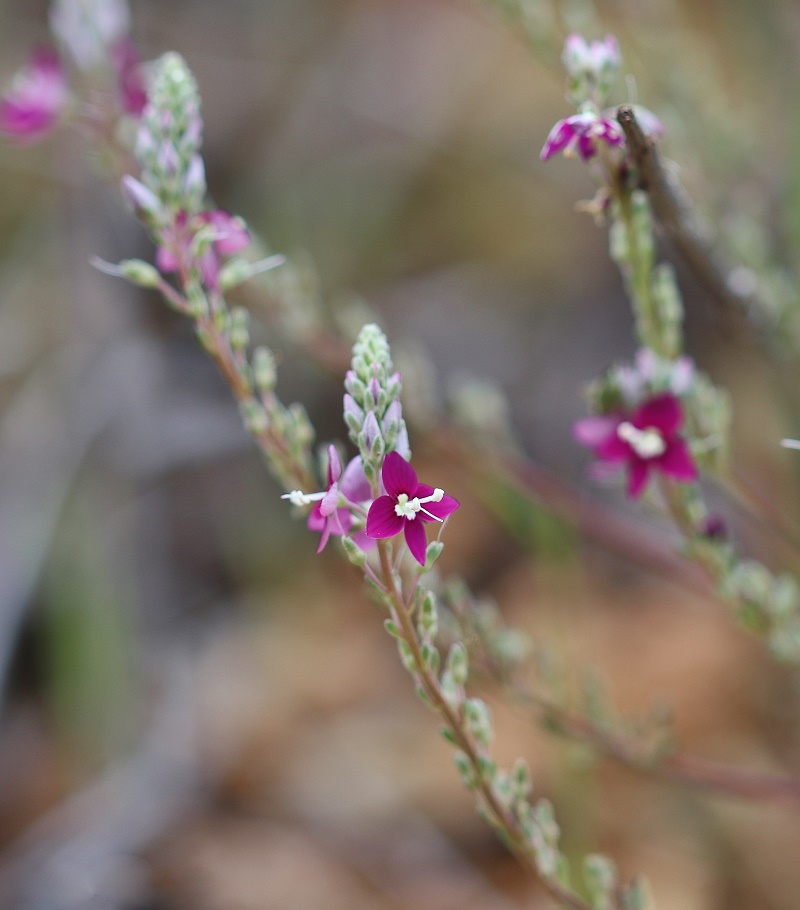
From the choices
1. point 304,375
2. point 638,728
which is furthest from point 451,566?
point 638,728

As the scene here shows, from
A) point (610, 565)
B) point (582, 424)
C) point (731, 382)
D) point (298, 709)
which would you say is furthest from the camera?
point (731, 382)

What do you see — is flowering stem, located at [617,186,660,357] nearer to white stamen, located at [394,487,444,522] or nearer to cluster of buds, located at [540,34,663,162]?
cluster of buds, located at [540,34,663,162]

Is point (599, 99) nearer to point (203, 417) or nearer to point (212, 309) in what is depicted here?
point (212, 309)

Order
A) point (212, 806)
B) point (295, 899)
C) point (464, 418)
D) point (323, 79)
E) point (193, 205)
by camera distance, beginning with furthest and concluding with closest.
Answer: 1. point (323, 79)
2. point (212, 806)
3. point (295, 899)
4. point (464, 418)
5. point (193, 205)

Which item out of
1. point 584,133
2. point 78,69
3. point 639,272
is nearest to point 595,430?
point 639,272

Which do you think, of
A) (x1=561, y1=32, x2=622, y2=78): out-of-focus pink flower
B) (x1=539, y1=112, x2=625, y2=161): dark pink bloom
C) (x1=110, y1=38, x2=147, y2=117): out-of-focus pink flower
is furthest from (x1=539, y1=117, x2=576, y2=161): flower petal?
(x1=110, y1=38, x2=147, y2=117): out-of-focus pink flower

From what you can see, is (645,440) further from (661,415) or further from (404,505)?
(404,505)

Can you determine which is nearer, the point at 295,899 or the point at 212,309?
the point at 212,309
